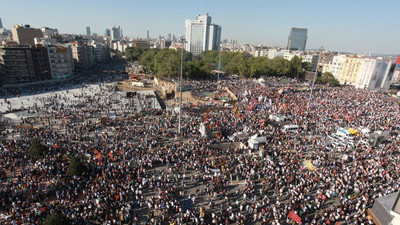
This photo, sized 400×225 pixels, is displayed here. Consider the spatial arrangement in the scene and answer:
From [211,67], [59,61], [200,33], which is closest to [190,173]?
[59,61]

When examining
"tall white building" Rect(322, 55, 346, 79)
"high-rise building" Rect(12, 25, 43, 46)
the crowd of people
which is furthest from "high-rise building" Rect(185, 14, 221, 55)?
the crowd of people

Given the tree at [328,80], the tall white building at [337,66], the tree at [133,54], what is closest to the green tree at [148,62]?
the tree at [133,54]

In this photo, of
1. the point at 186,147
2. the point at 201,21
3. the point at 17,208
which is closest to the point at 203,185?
the point at 186,147

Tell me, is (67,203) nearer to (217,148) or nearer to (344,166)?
(217,148)

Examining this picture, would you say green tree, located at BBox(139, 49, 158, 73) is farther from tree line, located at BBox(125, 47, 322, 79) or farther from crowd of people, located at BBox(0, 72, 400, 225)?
crowd of people, located at BBox(0, 72, 400, 225)

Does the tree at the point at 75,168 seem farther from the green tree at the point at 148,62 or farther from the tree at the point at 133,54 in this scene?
the tree at the point at 133,54

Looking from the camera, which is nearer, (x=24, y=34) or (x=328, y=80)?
(x=328, y=80)

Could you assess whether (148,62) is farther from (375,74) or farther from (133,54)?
(375,74)
